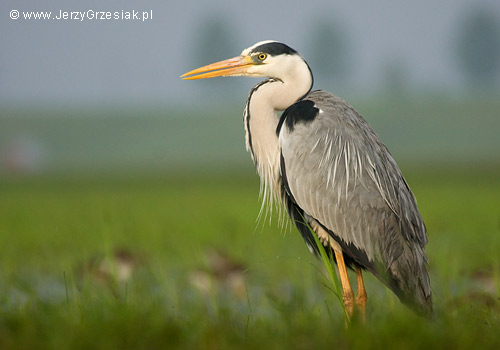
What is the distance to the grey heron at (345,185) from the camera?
4.91 m

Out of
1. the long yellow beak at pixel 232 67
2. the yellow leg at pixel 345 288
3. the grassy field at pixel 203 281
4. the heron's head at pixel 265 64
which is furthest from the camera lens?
the long yellow beak at pixel 232 67

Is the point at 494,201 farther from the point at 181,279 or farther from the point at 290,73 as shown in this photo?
the point at 290,73

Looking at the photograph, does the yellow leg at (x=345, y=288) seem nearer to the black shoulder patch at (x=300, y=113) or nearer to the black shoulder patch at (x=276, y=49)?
the black shoulder patch at (x=300, y=113)

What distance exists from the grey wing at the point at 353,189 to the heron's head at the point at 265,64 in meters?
0.36

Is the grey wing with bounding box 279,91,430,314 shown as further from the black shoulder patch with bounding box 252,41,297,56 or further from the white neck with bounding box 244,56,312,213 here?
the black shoulder patch with bounding box 252,41,297,56

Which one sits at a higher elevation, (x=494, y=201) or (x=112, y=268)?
(x=112, y=268)

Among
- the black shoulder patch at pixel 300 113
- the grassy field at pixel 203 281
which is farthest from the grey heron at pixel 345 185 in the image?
the grassy field at pixel 203 281

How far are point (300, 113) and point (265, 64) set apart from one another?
0.61 m

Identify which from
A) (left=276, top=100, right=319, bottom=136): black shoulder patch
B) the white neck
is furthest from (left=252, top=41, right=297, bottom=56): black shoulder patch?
(left=276, top=100, right=319, bottom=136): black shoulder patch

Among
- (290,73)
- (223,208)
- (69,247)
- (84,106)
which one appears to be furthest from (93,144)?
(290,73)

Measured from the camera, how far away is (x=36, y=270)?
8812 millimetres

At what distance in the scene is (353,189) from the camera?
5.04 meters

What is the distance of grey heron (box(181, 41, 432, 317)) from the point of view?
4.91 meters

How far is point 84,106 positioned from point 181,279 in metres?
100
